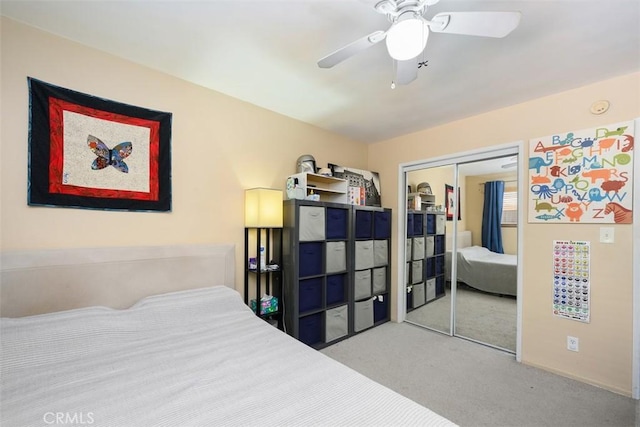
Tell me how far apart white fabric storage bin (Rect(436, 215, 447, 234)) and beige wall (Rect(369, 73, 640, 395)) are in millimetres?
846

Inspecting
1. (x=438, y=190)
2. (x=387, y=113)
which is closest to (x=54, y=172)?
(x=387, y=113)

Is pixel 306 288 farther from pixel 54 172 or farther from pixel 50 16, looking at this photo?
pixel 50 16


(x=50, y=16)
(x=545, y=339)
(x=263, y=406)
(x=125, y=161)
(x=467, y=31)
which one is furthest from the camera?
(x=545, y=339)

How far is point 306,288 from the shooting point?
8.64 ft

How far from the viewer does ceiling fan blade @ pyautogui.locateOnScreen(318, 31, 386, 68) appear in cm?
127

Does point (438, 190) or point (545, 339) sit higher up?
point (438, 190)

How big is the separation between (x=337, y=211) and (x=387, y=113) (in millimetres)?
1183

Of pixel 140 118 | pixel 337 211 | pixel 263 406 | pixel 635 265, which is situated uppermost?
pixel 140 118

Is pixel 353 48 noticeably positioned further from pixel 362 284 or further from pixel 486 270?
pixel 486 270

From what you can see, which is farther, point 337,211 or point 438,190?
point 438,190

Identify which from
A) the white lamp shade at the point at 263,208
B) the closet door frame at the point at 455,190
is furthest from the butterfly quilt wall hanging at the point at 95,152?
the closet door frame at the point at 455,190

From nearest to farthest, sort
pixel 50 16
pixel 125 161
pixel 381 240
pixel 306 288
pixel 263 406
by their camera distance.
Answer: pixel 263 406 < pixel 50 16 < pixel 125 161 < pixel 306 288 < pixel 381 240

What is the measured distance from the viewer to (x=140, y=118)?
2002 millimetres

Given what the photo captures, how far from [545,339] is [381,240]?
1807mm
